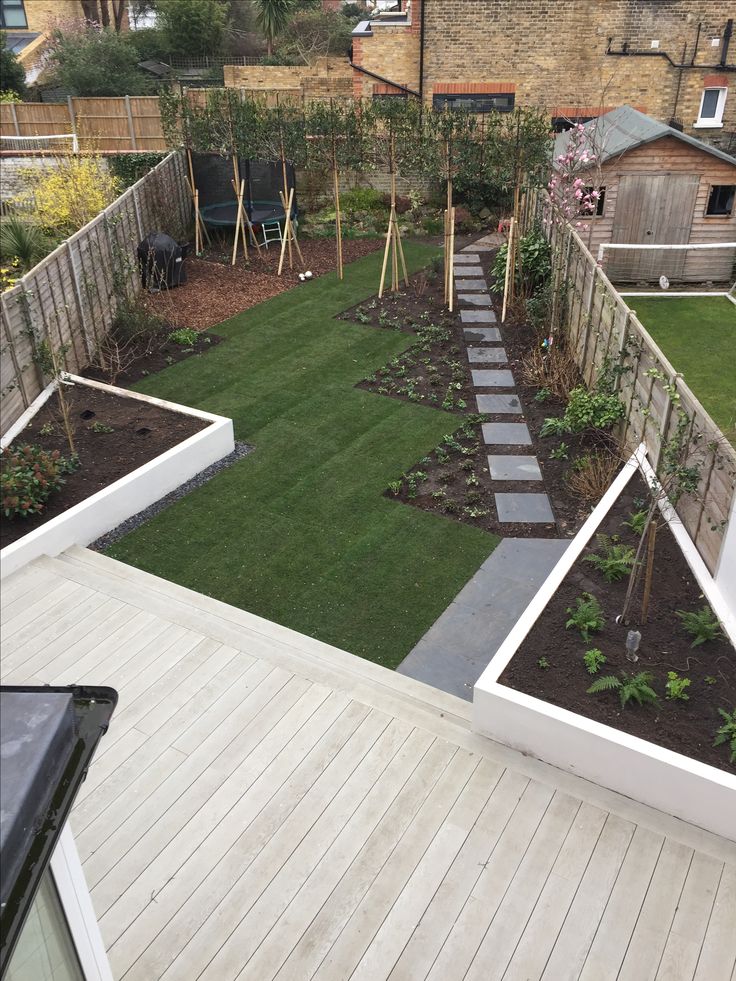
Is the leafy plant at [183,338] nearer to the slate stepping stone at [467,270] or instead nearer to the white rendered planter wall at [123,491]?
the white rendered planter wall at [123,491]

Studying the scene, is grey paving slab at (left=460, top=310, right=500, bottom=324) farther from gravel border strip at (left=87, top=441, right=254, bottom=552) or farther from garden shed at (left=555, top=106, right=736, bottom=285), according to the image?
gravel border strip at (left=87, top=441, right=254, bottom=552)

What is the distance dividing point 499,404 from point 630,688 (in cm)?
564

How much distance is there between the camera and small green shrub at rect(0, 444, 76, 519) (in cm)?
720

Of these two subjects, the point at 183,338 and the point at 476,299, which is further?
the point at 476,299

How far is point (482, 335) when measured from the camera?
480 inches

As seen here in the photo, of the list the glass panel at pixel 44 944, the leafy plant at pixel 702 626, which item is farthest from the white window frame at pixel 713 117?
the glass panel at pixel 44 944

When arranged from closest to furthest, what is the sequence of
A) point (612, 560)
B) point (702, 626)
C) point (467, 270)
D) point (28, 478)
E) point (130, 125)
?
point (702, 626) < point (612, 560) < point (28, 478) < point (467, 270) < point (130, 125)

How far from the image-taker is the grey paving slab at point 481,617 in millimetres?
5949

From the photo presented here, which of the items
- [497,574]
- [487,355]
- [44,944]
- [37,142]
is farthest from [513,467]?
[37,142]

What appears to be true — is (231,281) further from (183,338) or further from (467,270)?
(467,270)

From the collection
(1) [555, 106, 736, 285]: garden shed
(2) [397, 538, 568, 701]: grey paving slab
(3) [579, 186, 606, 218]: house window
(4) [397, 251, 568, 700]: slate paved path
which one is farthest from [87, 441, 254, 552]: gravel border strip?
(3) [579, 186, 606, 218]: house window

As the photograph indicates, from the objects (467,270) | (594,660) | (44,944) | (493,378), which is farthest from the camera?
(467,270)

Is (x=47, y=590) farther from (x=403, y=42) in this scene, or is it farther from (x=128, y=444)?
(x=403, y=42)

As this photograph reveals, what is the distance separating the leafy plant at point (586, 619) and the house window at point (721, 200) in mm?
11217
